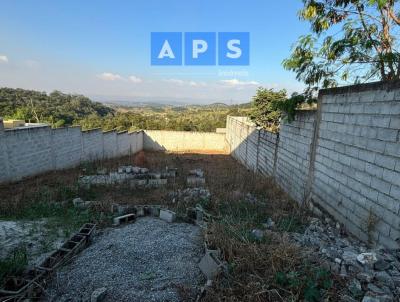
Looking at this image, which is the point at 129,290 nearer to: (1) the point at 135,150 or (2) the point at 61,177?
(2) the point at 61,177

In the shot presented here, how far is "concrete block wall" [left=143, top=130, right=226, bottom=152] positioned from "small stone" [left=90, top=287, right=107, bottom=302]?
2050 cm

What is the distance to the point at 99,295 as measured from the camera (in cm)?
288

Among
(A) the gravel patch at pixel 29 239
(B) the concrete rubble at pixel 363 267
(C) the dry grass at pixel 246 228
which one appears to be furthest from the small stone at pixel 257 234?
(A) the gravel patch at pixel 29 239

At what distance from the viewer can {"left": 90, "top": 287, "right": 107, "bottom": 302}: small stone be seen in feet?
9.31

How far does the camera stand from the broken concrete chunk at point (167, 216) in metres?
5.23

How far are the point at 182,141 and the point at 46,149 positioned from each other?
1376cm

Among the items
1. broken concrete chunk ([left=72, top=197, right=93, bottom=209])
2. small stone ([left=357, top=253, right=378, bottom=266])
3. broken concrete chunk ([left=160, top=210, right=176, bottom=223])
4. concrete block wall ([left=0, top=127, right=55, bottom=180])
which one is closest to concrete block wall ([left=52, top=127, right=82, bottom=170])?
concrete block wall ([left=0, top=127, right=55, bottom=180])

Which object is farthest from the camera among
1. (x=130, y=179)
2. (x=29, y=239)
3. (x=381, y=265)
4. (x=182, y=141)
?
(x=182, y=141)

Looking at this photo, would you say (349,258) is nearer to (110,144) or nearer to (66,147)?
(66,147)

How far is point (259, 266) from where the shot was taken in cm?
302

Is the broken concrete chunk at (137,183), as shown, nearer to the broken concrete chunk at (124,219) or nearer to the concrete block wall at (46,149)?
the broken concrete chunk at (124,219)

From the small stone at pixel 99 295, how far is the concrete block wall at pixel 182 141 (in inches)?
807

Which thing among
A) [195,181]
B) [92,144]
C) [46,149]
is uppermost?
[46,149]

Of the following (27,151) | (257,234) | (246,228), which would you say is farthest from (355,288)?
(27,151)
